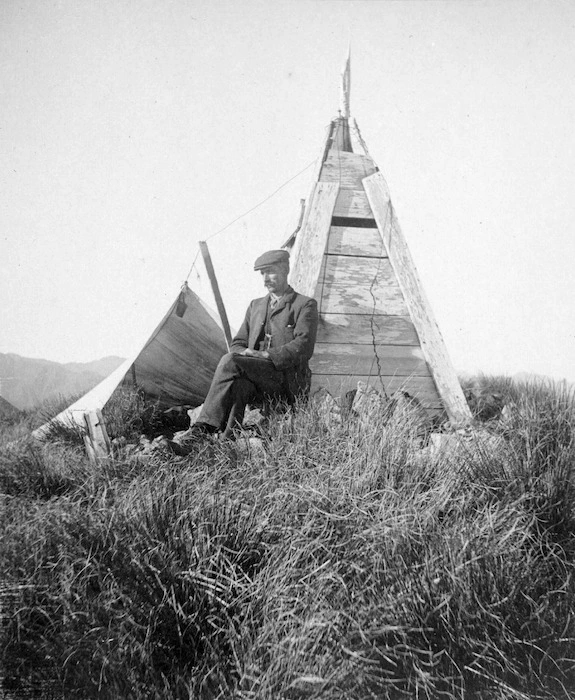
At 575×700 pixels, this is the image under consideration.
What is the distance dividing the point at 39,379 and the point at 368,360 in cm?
636

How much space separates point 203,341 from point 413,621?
4485 mm

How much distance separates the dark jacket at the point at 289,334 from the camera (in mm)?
3512

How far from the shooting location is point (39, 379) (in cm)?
810

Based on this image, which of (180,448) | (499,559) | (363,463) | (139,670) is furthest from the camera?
(180,448)

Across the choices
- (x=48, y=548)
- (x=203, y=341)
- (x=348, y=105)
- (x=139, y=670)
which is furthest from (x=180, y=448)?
(x=348, y=105)

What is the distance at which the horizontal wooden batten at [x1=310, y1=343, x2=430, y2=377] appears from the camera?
13.6 feet

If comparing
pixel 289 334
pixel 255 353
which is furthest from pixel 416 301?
pixel 255 353

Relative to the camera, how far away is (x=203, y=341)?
5.51 m

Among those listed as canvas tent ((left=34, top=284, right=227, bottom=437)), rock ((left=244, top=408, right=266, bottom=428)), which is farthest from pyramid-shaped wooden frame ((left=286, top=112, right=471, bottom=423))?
canvas tent ((left=34, top=284, right=227, bottom=437))

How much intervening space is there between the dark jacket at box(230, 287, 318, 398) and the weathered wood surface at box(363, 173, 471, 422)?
109cm

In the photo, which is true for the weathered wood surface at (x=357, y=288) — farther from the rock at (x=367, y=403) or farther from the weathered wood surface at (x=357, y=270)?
the rock at (x=367, y=403)

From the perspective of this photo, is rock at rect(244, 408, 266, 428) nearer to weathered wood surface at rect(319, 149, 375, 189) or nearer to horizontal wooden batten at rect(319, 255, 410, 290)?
horizontal wooden batten at rect(319, 255, 410, 290)

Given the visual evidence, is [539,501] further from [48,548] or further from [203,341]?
[203,341]

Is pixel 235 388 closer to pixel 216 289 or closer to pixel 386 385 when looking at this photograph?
pixel 386 385
